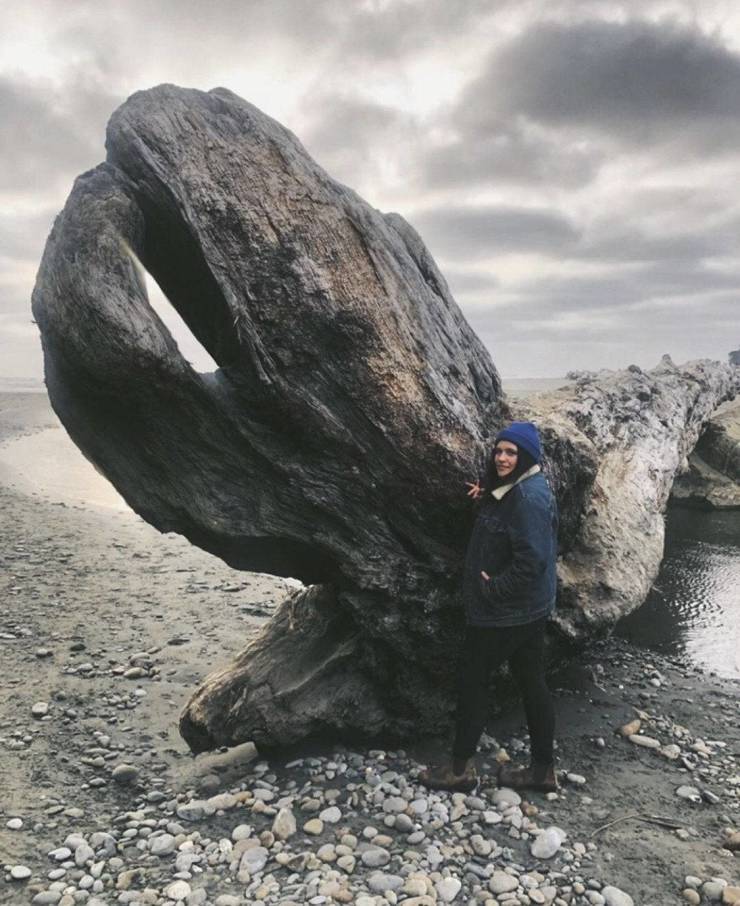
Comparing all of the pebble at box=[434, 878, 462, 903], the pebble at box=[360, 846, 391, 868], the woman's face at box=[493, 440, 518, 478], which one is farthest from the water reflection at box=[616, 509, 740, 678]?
the pebble at box=[360, 846, 391, 868]

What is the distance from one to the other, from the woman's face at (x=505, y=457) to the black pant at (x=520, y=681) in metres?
1.33

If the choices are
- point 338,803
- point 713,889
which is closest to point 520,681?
point 338,803

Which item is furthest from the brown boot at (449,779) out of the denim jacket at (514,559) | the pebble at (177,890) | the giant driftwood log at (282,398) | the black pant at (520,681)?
the pebble at (177,890)

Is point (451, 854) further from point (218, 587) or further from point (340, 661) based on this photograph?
point (218, 587)

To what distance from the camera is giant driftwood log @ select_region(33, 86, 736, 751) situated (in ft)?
19.3

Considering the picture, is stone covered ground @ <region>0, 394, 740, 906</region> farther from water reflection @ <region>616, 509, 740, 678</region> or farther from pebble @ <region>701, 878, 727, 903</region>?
water reflection @ <region>616, 509, 740, 678</region>

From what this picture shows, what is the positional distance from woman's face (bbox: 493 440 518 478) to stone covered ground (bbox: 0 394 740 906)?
278cm

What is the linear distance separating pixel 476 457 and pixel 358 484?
1.14 m

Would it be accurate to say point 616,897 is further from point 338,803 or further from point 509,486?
point 509,486

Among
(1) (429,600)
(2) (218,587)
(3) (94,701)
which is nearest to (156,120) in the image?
(1) (429,600)

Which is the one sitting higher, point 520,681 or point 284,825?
point 520,681

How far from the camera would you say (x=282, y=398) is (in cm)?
620

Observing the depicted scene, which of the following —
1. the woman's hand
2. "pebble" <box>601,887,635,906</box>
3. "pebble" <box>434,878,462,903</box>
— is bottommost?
"pebble" <box>601,887,635,906</box>

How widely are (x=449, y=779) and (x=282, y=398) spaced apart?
3610mm
